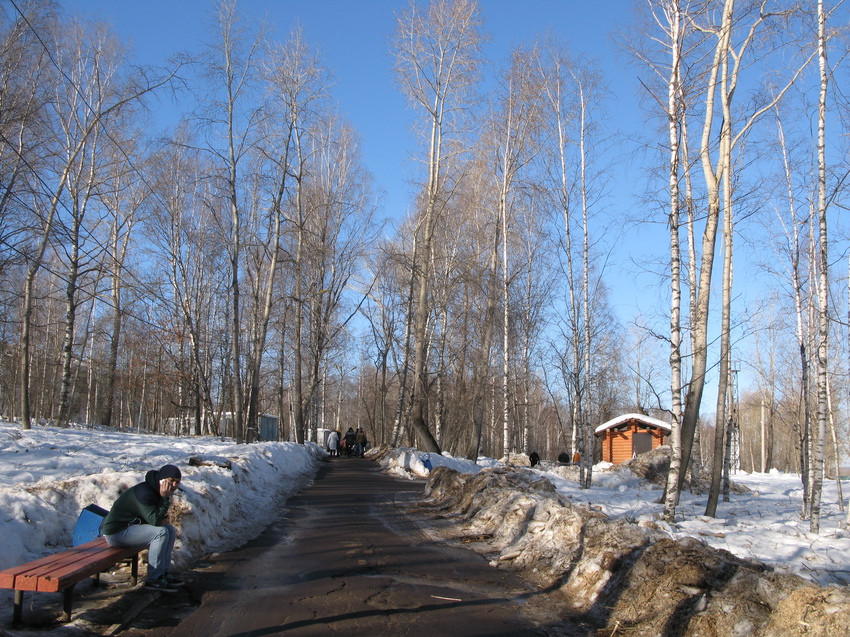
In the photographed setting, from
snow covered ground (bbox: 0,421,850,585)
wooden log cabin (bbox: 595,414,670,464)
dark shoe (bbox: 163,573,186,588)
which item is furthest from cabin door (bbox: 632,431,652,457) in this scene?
dark shoe (bbox: 163,573,186,588)

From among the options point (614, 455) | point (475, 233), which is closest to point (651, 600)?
point (475, 233)

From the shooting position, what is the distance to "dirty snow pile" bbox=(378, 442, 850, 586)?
29.7ft

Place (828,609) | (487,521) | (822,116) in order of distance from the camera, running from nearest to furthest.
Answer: (828,609) < (487,521) < (822,116)

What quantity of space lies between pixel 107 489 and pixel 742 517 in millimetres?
14332

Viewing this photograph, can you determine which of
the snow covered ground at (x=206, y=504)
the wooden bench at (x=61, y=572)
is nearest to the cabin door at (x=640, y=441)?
the snow covered ground at (x=206, y=504)

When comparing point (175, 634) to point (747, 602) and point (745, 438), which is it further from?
point (745, 438)

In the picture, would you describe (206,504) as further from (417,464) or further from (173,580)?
(417,464)

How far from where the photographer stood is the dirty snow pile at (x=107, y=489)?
5949 mm

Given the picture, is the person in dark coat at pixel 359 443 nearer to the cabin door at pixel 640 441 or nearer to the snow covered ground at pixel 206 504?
the snow covered ground at pixel 206 504

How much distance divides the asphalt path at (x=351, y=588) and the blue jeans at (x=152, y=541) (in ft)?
1.36

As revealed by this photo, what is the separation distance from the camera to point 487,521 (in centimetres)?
938

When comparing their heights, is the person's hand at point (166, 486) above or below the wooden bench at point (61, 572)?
above

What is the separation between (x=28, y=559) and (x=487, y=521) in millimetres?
6114

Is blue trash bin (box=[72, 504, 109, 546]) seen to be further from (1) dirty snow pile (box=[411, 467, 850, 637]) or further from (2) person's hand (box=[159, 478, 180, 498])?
(1) dirty snow pile (box=[411, 467, 850, 637])
